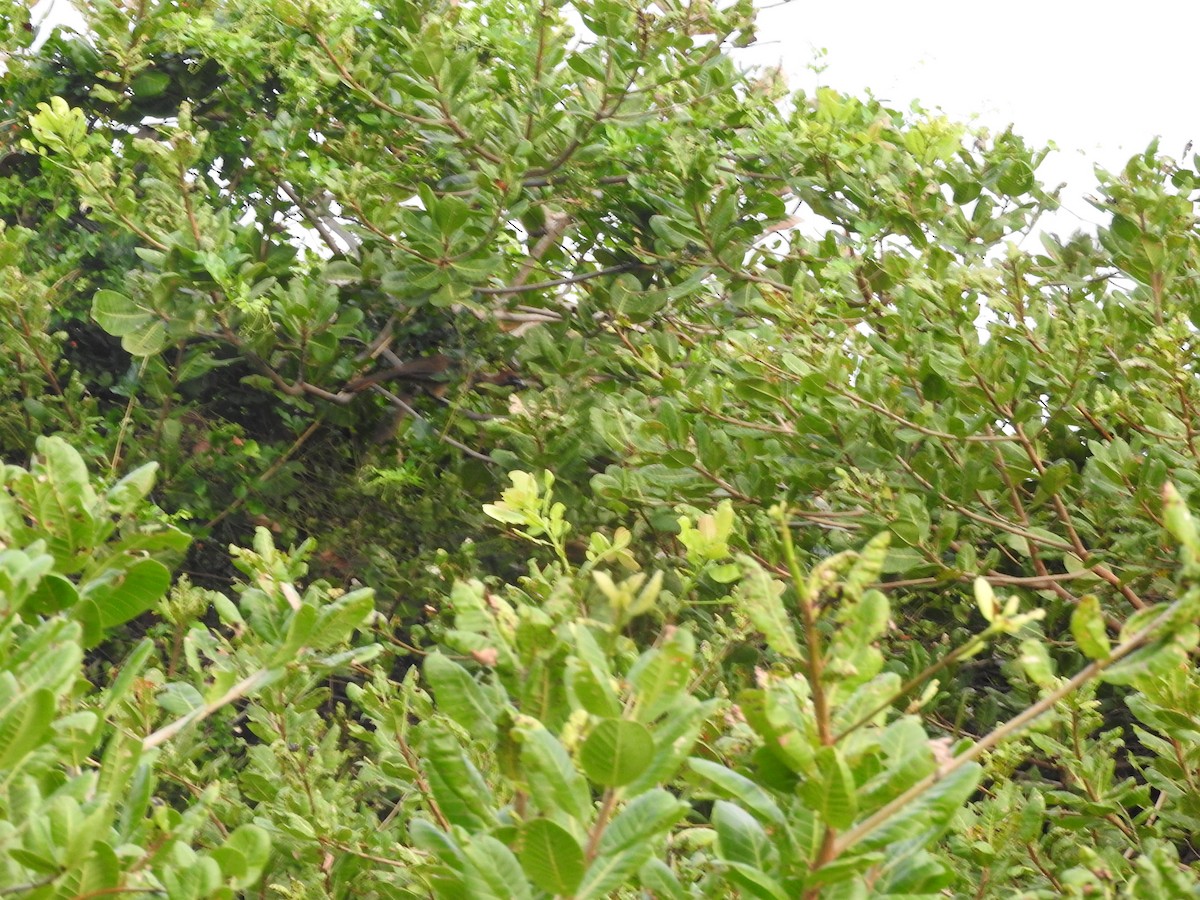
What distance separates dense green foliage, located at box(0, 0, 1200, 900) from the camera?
0.95m

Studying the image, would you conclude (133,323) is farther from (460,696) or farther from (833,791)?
(833,791)

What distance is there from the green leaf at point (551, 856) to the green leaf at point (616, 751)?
5 centimetres

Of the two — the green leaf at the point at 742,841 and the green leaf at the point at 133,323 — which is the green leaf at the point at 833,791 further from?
the green leaf at the point at 133,323

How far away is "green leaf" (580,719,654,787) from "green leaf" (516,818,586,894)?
45 millimetres

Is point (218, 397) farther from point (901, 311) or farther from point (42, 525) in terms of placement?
point (42, 525)

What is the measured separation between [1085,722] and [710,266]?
2030mm

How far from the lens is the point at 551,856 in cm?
86

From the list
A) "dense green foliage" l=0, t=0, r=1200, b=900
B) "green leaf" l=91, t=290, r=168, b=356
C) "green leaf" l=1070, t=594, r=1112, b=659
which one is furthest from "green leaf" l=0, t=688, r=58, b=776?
"green leaf" l=91, t=290, r=168, b=356

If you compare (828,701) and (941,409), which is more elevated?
(941,409)

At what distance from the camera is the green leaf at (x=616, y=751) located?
850 millimetres

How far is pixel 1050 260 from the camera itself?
10.6 ft

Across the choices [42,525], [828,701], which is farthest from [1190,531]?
[42,525]

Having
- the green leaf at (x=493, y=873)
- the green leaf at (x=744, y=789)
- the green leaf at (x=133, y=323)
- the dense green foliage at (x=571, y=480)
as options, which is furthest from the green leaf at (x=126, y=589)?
the green leaf at (x=133, y=323)

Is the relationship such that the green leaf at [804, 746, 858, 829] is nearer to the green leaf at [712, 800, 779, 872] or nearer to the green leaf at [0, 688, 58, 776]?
the green leaf at [712, 800, 779, 872]
